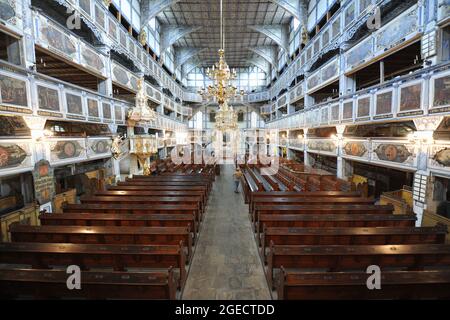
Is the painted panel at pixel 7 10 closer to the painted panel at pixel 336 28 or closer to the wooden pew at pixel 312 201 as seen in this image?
the wooden pew at pixel 312 201

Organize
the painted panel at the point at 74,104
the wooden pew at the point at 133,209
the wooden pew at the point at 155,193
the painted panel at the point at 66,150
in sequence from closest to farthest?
the wooden pew at the point at 133,209, the painted panel at the point at 66,150, the wooden pew at the point at 155,193, the painted panel at the point at 74,104

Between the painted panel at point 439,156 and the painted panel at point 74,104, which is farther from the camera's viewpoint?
the painted panel at point 74,104

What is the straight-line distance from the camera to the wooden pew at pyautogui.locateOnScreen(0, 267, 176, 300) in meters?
2.59

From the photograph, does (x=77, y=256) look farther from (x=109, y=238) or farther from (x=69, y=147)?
(x=69, y=147)

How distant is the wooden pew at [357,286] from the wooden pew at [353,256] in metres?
0.68

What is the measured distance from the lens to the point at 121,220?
196 inches

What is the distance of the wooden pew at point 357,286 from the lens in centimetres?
257

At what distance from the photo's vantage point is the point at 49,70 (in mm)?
10148

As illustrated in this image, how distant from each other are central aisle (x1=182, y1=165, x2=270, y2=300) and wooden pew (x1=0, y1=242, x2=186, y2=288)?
1.64ft

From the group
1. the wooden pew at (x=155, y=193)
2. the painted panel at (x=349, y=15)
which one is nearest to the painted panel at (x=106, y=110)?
the wooden pew at (x=155, y=193)

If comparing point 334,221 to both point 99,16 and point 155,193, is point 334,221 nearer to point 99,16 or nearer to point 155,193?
point 155,193

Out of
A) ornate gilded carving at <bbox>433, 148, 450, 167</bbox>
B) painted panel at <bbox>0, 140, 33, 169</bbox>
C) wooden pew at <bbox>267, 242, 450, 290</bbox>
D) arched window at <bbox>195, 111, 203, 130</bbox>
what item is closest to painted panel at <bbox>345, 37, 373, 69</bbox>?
ornate gilded carving at <bbox>433, 148, 450, 167</bbox>
